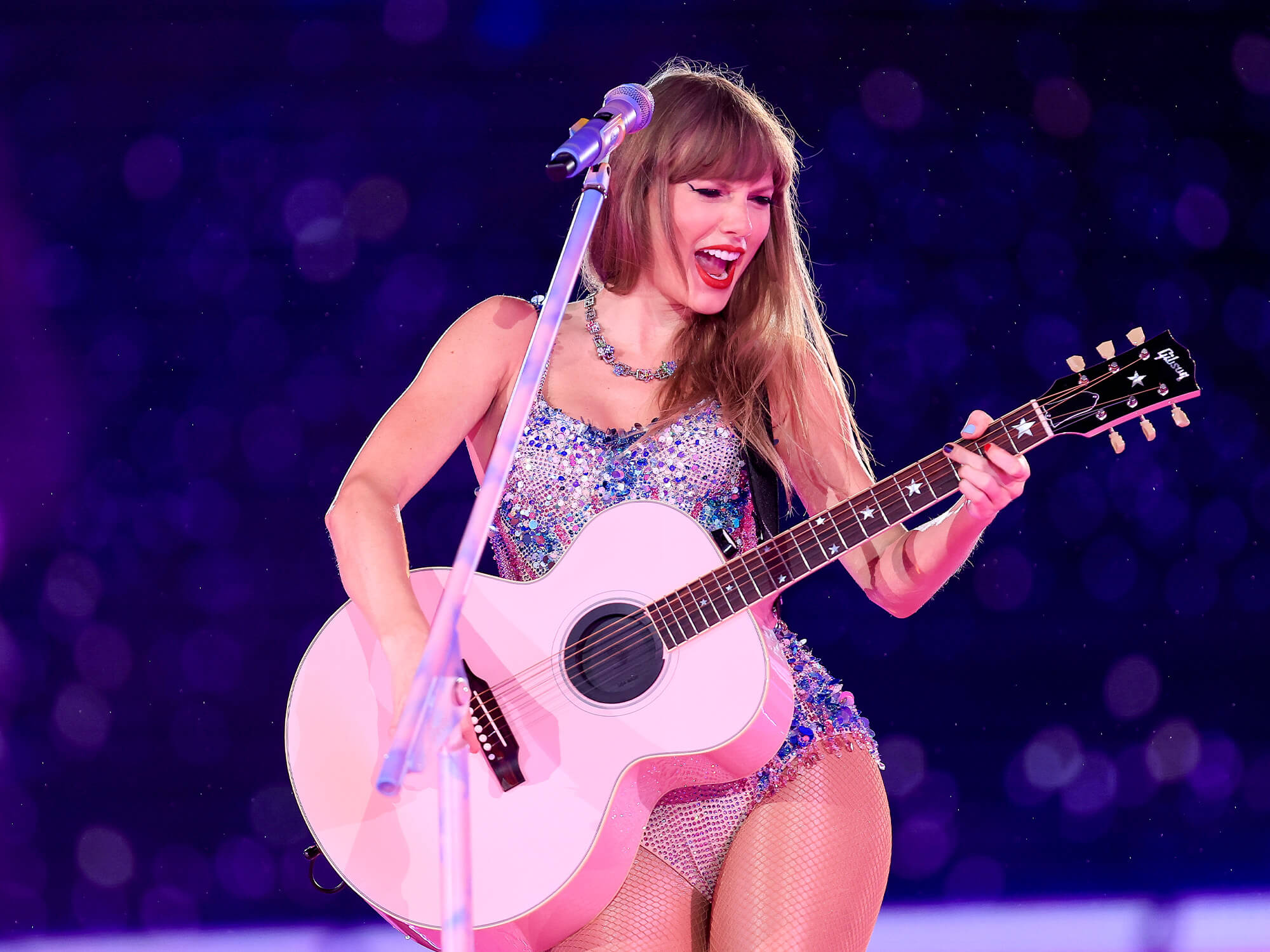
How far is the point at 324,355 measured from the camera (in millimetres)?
3279

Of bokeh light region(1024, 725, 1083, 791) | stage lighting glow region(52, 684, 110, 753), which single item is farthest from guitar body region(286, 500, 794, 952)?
bokeh light region(1024, 725, 1083, 791)

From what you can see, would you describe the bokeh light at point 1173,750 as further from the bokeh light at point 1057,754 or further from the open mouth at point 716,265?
the open mouth at point 716,265

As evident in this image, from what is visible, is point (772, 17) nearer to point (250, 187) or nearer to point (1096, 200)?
point (1096, 200)

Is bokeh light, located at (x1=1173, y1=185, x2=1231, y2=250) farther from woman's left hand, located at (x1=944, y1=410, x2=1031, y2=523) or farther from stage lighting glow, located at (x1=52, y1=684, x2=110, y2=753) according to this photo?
stage lighting glow, located at (x1=52, y1=684, x2=110, y2=753)

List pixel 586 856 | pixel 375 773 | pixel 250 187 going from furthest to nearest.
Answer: pixel 250 187, pixel 375 773, pixel 586 856

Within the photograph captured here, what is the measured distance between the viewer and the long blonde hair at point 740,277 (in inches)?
79.8

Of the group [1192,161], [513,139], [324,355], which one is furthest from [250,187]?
[1192,161]

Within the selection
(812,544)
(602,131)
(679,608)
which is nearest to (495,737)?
(679,608)

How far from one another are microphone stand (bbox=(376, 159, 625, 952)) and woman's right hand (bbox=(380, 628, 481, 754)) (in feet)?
1.58

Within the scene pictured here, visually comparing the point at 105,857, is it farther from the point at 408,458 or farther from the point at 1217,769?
the point at 1217,769

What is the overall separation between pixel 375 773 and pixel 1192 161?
2852mm

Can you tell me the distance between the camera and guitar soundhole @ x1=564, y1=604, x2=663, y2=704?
71.4 inches

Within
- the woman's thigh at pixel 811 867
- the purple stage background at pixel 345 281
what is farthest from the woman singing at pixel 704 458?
the purple stage background at pixel 345 281

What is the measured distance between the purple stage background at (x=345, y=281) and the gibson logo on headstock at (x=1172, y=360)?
159 centimetres
